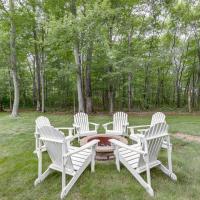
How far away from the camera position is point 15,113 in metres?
10.1

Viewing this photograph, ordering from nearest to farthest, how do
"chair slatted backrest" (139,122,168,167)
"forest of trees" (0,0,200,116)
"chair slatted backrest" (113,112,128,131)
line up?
"chair slatted backrest" (139,122,168,167)
"chair slatted backrest" (113,112,128,131)
"forest of trees" (0,0,200,116)

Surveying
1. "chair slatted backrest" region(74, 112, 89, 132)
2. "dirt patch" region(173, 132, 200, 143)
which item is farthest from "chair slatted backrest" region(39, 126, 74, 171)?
"dirt patch" region(173, 132, 200, 143)

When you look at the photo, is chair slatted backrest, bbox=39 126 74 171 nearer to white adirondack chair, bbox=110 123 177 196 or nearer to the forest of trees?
white adirondack chair, bbox=110 123 177 196

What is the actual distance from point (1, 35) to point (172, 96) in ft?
45.5

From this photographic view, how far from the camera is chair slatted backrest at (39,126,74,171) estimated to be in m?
2.65

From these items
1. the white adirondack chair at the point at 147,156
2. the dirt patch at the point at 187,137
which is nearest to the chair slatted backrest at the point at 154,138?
the white adirondack chair at the point at 147,156

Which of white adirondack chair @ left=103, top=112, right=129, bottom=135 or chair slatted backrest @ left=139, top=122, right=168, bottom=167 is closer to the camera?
chair slatted backrest @ left=139, top=122, right=168, bottom=167

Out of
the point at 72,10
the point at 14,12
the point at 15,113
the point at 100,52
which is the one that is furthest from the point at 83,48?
the point at 15,113

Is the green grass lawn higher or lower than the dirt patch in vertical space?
lower

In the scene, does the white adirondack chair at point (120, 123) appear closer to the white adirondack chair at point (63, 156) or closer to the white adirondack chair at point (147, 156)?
the white adirondack chair at point (147, 156)

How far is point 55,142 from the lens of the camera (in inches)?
105

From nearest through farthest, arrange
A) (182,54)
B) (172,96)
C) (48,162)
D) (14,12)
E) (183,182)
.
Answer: (183,182) → (48,162) → (14,12) → (182,54) → (172,96)

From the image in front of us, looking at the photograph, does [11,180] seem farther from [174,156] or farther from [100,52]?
[100,52]

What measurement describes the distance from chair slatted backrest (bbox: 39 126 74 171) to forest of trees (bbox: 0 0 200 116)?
5184 mm
